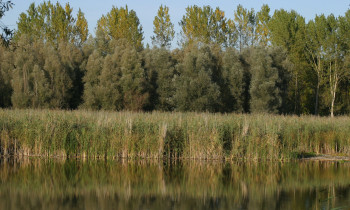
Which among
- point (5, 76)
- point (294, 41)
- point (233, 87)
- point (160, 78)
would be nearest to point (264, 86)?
point (233, 87)

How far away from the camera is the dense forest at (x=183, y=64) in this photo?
40.2 m

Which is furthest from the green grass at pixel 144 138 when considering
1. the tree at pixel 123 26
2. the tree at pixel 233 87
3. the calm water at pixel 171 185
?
the tree at pixel 123 26

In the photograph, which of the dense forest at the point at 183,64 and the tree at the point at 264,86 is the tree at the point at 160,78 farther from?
the tree at the point at 264,86

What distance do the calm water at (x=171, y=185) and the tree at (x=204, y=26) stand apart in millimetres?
32551

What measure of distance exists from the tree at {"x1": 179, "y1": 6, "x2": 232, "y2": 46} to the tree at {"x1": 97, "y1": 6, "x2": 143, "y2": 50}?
5227 mm

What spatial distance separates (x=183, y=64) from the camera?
41344mm

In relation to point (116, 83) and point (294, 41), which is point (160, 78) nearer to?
point (116, 83)

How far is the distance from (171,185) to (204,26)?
37.3m

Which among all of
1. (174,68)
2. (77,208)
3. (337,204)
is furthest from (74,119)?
(174,68)

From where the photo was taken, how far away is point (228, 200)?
40.7 ft

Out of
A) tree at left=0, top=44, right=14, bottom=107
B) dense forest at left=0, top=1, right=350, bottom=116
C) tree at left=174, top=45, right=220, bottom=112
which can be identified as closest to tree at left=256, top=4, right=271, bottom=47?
dense forest at left=0, top=1, right=350, bottom=116

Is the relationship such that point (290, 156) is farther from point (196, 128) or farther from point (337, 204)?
point (337, 204)

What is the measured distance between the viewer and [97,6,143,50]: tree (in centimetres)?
4812

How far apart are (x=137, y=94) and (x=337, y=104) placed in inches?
898
